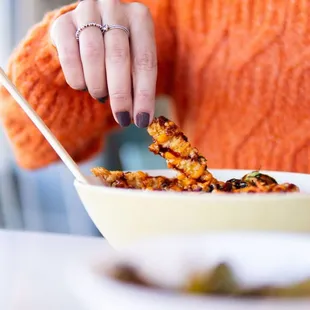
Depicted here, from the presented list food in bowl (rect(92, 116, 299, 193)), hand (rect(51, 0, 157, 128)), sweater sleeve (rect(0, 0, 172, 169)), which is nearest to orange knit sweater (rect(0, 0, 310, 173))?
sweater sleeve (rect(0, 0, 172, 169))

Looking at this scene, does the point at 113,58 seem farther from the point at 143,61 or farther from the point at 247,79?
the point at 247,79

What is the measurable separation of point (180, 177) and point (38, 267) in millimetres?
111

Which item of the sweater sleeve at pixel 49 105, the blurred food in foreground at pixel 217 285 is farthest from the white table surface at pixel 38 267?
the sweater sleeve at pixel 49 105

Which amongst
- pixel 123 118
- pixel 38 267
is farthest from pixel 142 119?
pixel 38 267

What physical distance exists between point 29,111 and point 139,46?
0.18m

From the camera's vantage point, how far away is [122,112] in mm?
441

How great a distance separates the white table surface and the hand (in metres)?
0.10

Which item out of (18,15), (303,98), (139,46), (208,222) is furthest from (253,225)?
(18,15)

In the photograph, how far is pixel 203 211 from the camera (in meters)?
0.27

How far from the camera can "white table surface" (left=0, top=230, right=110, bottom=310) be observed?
1.02 ft

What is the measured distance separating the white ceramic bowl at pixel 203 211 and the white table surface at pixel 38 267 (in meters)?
0.03

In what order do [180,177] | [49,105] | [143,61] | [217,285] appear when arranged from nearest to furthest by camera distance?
[217,285] → [180,177] → [143,61] → [49,105]

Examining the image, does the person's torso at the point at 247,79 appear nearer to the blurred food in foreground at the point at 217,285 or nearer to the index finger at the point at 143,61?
the index finger at the point at 143,61

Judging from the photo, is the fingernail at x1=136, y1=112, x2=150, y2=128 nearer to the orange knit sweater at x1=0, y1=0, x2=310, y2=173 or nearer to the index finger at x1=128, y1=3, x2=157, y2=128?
the index finger at x1=128, y1=3, x2=157, y2=128
